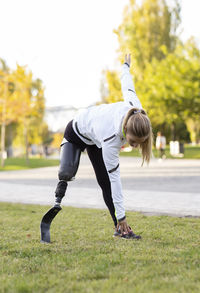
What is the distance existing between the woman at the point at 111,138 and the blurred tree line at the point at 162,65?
40.7 ft

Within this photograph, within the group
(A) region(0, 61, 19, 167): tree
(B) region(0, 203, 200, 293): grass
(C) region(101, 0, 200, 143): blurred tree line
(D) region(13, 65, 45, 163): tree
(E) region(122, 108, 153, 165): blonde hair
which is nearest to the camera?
(B) region(0, 203, 200, 293): grass

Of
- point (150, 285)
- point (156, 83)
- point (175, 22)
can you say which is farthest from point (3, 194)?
point (175, 22)

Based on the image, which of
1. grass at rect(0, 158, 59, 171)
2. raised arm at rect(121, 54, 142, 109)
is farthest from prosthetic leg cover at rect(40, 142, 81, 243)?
grass at rect(0, 158, 59, 171)

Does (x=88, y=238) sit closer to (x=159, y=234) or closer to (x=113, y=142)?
(x=159, y=234)

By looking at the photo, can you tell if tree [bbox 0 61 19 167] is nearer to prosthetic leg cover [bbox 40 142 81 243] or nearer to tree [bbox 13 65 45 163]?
tree [bbox 13 65 45 163]

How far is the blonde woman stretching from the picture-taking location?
340 cm

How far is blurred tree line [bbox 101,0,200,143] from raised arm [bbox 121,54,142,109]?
12.3 m

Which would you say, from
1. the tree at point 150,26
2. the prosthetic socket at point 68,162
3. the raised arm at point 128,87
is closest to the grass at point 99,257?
the prosthetic socket at point 68,162

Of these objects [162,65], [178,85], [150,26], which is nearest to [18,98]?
[178,85]

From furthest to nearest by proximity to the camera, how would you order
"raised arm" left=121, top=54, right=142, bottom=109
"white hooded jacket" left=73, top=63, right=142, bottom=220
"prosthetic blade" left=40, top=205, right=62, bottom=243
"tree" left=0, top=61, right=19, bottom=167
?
"tree" left=0, top=61, right=19, bottom=167 < "prosthetic blade" left=40, top=205, right=62, bottom=243 < "raised arm" left=121, top=54, right=142, bottom=109 < "white hooded jacket" left=73, top=63, right=142, bottom=220

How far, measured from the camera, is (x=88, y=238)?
4180 millimetres

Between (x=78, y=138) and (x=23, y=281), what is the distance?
1.75 m

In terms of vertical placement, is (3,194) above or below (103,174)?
below

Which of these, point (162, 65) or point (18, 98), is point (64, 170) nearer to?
point (18, 98)
